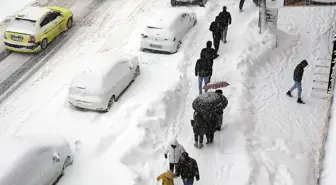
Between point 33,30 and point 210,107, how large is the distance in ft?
31.9

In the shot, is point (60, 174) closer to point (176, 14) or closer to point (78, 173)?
point (78, 173)

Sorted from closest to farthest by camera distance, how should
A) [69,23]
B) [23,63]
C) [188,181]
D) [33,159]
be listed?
[33,159] < [188,181] < [23,63] < [69,23]

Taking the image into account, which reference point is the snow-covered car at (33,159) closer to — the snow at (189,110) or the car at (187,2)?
the snow at (189,110)

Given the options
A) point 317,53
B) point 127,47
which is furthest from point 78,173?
point 317,53

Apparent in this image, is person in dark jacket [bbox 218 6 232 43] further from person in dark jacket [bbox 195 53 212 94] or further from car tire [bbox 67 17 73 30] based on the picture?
car tire [bbox 67 17 73 30]

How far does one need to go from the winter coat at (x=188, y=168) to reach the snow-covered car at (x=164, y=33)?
834 centimetres

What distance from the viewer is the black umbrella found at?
12.6 metres

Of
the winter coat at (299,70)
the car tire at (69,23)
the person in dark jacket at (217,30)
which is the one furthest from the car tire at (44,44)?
the winter coat at (299,70)

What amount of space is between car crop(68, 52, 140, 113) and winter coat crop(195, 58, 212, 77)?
2.55m

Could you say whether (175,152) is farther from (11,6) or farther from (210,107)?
(11,6)

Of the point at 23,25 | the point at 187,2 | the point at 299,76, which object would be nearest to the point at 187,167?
the point at 299,76

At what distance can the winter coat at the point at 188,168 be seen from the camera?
10766 millimetres

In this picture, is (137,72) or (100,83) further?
(137,72)

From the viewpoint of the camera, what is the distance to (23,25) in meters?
19.7
